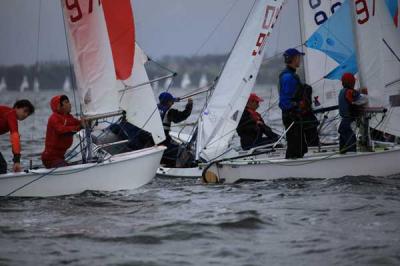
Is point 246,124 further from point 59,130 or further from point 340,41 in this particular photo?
point 59,130

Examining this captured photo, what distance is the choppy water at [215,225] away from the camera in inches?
281

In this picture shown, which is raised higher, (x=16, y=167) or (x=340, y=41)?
(x=340, y=41)

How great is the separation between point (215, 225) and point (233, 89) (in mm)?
4189

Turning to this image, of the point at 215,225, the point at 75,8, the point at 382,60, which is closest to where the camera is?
the point at 215,225

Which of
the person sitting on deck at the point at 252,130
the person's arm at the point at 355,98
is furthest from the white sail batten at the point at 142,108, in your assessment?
the person's arm at the point at 355,98

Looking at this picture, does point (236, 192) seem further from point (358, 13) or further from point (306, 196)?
point (358, 13)

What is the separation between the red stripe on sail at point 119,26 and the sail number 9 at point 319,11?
271 cm

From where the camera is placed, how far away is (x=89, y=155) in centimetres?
1015

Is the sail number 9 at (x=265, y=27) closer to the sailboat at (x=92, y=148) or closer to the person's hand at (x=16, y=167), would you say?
the sailboat at (x=92, y=148)

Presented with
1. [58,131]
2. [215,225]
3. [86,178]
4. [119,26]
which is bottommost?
[215,225]

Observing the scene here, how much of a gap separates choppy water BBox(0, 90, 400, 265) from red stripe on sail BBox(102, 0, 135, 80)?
211cm

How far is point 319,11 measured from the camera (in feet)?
42.1

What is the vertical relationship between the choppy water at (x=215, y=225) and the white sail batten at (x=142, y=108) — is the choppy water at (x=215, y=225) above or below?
below

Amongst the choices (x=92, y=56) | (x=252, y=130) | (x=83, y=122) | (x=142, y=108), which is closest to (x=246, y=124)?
(x=252, y=130)
